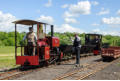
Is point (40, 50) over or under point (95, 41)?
under

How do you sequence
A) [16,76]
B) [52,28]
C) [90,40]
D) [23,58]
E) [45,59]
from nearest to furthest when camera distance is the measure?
[16,76] → [23,58] → [45,59] → [52,28] → [90,40]

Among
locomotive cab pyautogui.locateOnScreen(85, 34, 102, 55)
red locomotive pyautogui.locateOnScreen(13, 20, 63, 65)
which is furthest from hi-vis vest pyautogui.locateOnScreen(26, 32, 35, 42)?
locomotive cab pyautogui.locateOnScreen(85, 34, 102, 55)

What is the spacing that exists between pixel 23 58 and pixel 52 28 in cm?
302

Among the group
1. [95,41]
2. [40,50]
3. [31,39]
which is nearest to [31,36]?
[31,39]

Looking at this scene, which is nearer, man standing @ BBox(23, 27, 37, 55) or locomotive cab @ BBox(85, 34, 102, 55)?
man standing @ BBox(23, 27, 37, 55)

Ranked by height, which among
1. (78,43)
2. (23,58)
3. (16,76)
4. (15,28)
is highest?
(15,28)

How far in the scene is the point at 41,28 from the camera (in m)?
10.5

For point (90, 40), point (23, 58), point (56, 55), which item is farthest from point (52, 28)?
point (90, 40)

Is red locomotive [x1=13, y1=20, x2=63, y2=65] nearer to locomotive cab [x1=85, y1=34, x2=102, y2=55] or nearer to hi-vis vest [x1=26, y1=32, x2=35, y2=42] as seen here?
hi-vis vest [x1=26, y1=32, x2=35, y2=42]

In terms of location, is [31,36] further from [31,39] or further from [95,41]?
[95,41]

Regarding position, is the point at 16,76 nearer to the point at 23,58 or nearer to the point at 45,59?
the point at 23,58

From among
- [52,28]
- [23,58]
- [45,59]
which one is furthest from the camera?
[52,28]

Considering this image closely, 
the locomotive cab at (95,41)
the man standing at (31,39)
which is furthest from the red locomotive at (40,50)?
the locomotive cab at (95,41)

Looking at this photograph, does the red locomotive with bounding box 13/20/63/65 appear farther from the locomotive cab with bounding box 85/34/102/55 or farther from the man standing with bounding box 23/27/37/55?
the locomotive cab with bounding box 85/34/102/55
